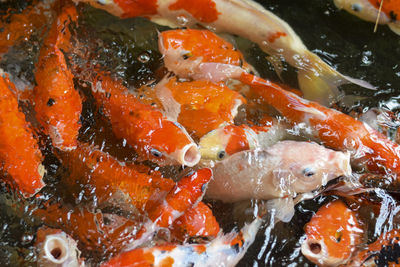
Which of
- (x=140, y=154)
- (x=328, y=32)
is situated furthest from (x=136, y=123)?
(x=328, y=32)

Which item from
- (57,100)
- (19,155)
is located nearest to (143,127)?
(57,100)

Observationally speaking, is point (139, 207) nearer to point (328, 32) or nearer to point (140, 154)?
point (140, 154)

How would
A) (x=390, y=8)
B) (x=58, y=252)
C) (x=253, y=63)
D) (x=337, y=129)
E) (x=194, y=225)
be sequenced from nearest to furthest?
(x=58, y=252)
(x=194, y=225)
(x=337, y=129)
(x=253, y=63)
(x=390, y=8)

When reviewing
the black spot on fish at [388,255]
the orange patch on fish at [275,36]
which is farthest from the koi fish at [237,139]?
the black spot on fish at [388,255]

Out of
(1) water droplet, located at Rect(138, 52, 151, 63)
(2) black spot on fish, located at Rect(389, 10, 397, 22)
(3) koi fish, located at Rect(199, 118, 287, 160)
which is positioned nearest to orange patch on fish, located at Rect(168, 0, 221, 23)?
(1) water droplet, located at Rect(138, 52, 151, 63)

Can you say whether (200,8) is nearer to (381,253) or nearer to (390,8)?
(390,8)

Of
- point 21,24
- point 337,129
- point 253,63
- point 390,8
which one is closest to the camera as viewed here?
point 337,129

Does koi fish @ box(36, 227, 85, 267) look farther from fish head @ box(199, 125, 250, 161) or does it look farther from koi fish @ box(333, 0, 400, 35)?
koi fish @ box(333, 0, 400, 35)
